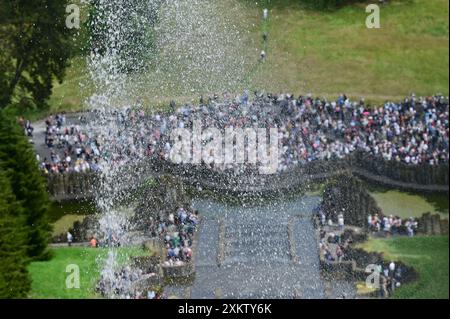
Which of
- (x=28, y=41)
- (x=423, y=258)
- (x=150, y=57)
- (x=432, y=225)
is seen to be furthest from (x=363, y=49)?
(x=423, y=258)

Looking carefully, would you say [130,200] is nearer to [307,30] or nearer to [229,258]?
[229,258]

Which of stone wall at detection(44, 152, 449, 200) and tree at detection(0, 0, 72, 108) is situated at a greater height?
tree at detection(0, 0, 72, 108)

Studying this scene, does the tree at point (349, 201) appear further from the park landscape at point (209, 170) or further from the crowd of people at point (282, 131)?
the crowd of people at point (282, 131)

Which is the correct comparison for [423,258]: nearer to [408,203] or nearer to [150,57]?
[408,203]

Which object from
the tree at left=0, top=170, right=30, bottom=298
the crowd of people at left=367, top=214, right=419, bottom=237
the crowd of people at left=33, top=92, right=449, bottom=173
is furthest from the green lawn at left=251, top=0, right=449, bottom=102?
the tree at left=0, top=170, right=30, bottom=298

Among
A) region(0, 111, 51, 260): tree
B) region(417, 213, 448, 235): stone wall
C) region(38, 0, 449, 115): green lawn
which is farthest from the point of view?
region(38, 0, 449, 115): green lawn

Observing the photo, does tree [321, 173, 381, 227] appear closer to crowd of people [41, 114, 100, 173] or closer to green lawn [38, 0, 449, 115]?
crowd of people [41, 114, 100, 173]
